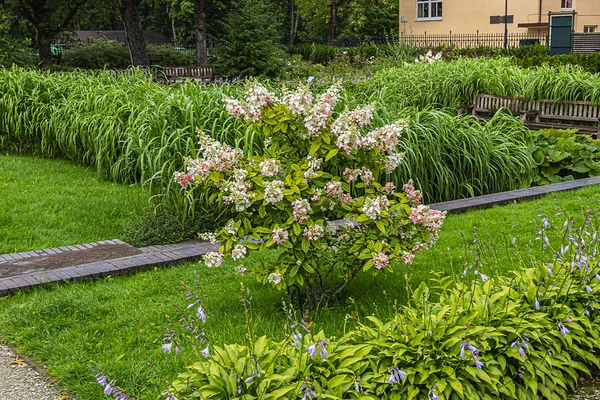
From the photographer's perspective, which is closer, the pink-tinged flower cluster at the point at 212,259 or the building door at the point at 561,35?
the pink-tinged flower cluster at the point at 212,259

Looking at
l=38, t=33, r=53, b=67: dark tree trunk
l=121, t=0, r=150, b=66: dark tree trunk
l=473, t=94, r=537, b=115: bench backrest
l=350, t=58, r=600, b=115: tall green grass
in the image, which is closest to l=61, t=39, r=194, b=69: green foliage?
l=38, t=33, r=53, b=67: dark tree trunk

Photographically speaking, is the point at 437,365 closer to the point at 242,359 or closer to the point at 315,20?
the point at 242,359

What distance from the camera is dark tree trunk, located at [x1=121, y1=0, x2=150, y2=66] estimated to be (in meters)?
22.0

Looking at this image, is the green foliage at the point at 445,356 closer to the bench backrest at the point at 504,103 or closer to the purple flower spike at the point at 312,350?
the purple flower spike at the point at 312,350

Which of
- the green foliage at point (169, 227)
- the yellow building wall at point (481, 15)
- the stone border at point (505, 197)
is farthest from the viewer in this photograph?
the yellow building wall at point (481, 15)

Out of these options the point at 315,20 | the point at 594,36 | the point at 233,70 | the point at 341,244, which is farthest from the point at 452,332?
the point at 315,20

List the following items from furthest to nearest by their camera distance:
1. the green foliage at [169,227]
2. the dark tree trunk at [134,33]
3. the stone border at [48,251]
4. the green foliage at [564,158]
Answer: the dark tree trunk at [134,33] → the green foliage at [564,158] → the green foliage at [169,227] → the stone border at [48,251]

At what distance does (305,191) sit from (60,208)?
4083 millimetres

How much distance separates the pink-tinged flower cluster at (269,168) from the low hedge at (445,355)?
0.99 metres

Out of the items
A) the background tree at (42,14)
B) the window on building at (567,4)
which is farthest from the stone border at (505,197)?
the window on building at (567,4)

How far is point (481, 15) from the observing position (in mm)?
33531

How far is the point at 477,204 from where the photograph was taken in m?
7.10

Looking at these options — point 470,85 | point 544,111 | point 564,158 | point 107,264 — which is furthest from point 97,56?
point 107,264

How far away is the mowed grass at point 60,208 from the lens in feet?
20.7
